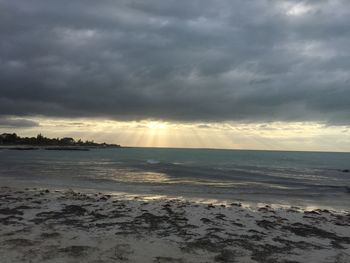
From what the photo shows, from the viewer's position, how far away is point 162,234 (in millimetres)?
12656

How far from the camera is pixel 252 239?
1234 cm

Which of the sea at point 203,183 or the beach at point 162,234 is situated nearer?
the beach at point 162,234

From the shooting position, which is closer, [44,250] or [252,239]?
[44,250]

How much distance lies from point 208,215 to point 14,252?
8893 millimetres

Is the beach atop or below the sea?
atop

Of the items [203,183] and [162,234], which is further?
[203,183]

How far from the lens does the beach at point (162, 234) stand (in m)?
10.1

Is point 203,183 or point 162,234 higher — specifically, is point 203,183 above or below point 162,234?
below

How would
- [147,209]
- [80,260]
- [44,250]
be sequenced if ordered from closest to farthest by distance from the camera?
[80,260] < [44,250] < [147,209]

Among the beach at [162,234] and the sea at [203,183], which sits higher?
the beach at [162,234]

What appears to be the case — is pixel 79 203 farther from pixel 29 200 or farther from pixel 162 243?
pixel 162 243

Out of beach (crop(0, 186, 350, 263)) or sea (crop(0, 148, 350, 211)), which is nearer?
beach (crop(0, 186, 350, 263))

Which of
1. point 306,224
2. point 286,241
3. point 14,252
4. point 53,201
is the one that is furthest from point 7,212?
point 306,224

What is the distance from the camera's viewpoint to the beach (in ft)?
33.3
